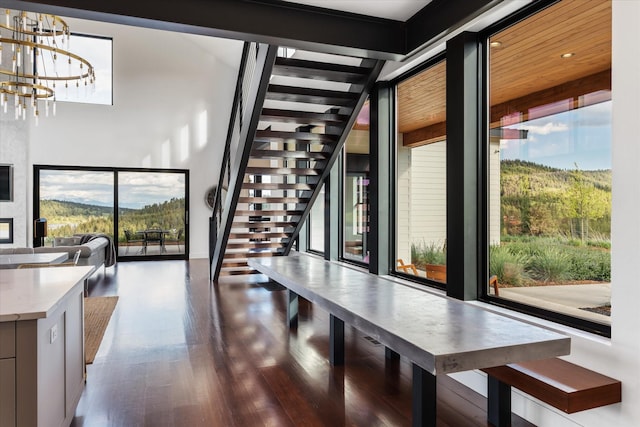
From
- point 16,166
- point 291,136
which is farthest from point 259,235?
point 16,166

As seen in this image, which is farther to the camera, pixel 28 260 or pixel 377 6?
pixel 28 260

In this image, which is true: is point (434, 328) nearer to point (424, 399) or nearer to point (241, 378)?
point (424, 399)

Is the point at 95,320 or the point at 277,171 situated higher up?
the point at 277,171

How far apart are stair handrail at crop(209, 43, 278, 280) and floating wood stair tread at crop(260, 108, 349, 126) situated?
0.22 m

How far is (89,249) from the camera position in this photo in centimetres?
684

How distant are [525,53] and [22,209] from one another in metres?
10.5

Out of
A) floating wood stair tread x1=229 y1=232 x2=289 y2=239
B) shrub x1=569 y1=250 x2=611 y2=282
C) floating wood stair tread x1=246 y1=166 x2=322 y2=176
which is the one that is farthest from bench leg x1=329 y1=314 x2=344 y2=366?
floating wood stair tread x1=229 y1=232 x2=289 y2=239

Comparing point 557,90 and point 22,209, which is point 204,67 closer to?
point 22,209

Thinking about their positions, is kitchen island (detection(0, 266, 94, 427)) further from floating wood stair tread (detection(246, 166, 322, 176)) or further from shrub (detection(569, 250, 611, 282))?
floating wood stair tread (detection(246, 166, 322, 176))

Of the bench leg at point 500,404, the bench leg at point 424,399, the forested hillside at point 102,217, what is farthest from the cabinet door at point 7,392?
the forested hillside at point 102,217

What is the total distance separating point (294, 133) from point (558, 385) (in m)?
3.63

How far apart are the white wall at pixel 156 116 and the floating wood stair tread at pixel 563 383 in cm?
989

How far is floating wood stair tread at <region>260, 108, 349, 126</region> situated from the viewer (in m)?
4.61

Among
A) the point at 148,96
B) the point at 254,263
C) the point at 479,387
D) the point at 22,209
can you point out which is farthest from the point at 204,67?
the point at 479,387
